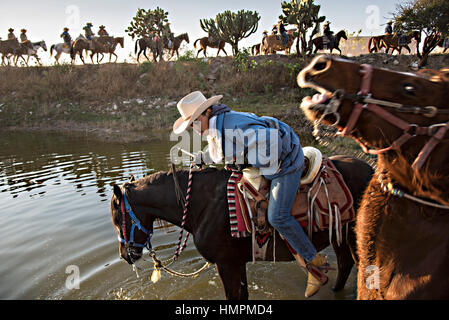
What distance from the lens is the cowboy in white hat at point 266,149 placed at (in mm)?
2775

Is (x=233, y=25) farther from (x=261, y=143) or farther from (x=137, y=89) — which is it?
(x=261, y=143)

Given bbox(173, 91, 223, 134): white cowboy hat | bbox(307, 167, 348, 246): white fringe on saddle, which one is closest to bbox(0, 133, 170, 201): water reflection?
bbox(173, 91, 223, 134): white cowboy hat

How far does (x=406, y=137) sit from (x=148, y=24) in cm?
2804

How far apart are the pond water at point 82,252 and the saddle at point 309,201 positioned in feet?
4.38

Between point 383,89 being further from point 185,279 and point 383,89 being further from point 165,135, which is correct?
point 165,135

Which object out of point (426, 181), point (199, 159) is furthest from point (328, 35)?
point (426, 181)

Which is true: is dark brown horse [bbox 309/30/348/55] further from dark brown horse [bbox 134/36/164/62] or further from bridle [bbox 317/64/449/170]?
bridle [bbox 317/64/449/170]

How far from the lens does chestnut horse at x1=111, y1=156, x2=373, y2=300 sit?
3.25 meters

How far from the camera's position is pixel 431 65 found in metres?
22.1

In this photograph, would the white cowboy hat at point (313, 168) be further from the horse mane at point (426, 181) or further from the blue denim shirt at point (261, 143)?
the horse mane at point (426, 181)

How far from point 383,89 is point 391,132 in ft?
0.79

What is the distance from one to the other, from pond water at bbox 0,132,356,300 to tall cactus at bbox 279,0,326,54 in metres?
18.5
